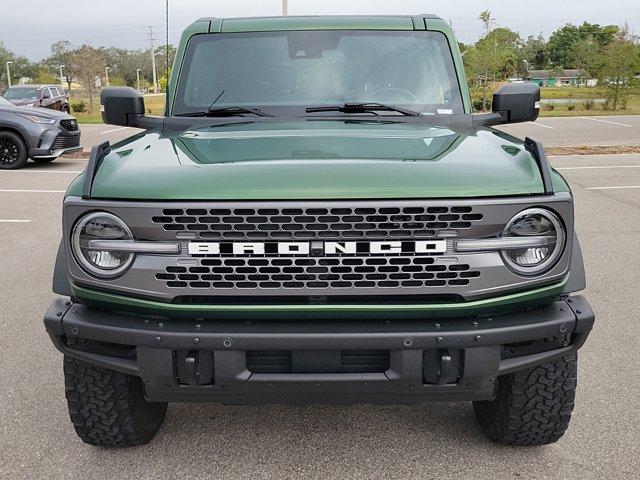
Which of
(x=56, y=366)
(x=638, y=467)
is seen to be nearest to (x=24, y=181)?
(x=56, y=366)

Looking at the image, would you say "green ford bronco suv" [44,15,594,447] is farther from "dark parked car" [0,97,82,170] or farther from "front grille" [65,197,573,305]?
"dark parked car" [0,97,82,170]

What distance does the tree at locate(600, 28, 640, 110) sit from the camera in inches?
1304

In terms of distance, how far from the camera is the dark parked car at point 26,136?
544 inches

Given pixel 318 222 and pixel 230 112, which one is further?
pixel 230 112

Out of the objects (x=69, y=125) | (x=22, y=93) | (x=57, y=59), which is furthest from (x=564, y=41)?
(x=69, y=125)

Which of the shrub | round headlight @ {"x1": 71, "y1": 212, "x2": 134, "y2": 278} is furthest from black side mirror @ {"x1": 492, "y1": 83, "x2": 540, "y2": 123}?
the shrub

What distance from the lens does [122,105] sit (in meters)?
4.23

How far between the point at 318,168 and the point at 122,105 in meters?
1.99

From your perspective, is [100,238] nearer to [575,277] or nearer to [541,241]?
[541,241]

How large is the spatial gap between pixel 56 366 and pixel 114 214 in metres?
2.07

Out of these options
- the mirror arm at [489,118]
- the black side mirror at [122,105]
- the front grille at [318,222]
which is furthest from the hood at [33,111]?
the front grille at [318,222]

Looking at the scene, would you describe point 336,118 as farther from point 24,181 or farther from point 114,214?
point 24,181

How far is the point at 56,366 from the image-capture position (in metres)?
4.35

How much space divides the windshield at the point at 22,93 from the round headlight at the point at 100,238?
2584cm
